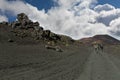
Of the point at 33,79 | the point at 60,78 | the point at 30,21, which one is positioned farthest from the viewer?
the point at 30,21

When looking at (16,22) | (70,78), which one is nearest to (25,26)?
(16,22)

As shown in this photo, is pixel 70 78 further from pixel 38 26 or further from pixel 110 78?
pixel 38 26

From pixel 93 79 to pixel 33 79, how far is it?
161 inches

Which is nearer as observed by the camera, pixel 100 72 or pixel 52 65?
pixel 100 72

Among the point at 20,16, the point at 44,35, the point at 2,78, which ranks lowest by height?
Result: the point at 2,78

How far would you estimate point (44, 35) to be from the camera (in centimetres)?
10175

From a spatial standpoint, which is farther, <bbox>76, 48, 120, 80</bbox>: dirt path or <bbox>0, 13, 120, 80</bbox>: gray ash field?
<bbox>0, 13, 120, 80</bbox>: gray ash field

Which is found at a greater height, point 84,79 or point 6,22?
point 6,22

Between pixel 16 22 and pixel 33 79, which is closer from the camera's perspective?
pixel 33 79

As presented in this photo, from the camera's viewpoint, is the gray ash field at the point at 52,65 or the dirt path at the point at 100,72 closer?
the dirt path at the point at 100,72

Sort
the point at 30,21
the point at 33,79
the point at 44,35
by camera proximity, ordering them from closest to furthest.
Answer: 1. the point at 33,79
2. the point at 44,35
3. the point at 30,21

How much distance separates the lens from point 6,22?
102m

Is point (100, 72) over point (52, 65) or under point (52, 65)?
under

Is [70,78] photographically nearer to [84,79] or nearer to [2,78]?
[84,79]
